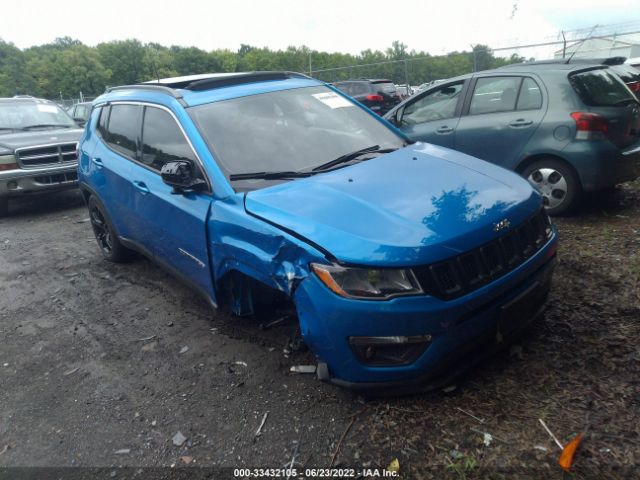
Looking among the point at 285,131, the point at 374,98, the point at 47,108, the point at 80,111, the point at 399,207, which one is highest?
the point at 285,131

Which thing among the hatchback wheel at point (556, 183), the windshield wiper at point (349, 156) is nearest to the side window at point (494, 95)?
the hatchback wheel at point (556, 183)

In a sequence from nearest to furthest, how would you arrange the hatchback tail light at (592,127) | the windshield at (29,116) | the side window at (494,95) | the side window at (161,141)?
1. the side window at (161,141)
2. the hatchback tail light at (592,127)
3. the side window at (494,95)
4. the windshield at (29,116)

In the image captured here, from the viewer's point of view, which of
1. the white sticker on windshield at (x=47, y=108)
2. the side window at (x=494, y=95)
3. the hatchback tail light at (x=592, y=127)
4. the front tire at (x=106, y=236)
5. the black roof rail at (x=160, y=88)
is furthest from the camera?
the white sticker on windshield at (x=47, y=108)

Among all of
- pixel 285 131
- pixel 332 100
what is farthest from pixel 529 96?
pixel 285 131

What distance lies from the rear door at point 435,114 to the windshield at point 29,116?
21.2ft

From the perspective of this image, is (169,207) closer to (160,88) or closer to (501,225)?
(160,88)

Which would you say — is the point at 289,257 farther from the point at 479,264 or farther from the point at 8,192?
the point at 8,192

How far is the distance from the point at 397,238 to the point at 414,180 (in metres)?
0.70

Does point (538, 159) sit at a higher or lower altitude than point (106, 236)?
higher

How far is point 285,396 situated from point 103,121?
3.61 m

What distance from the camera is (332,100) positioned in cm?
414

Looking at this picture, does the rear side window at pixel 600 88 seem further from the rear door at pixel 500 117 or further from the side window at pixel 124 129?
the side window at pixel 124 129

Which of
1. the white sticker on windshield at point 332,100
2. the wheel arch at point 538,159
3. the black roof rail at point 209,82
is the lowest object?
the wheel arch at point 538,159

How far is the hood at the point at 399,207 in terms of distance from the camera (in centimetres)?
244
